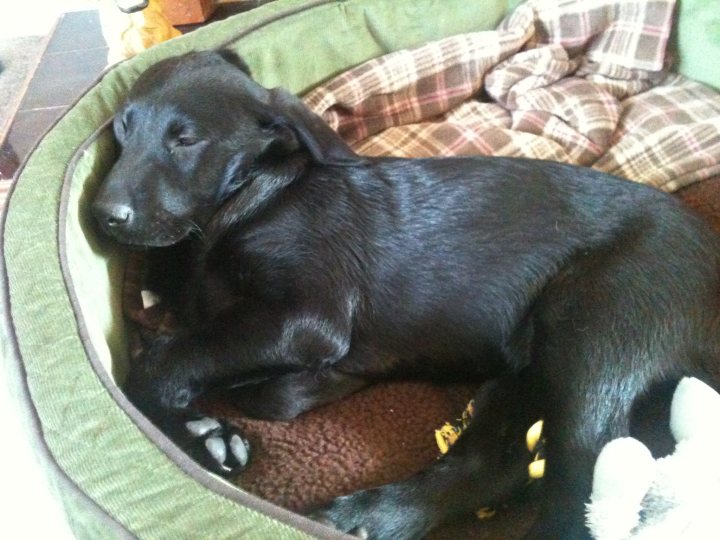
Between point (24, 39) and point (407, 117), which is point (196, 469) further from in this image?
point (24, 39)

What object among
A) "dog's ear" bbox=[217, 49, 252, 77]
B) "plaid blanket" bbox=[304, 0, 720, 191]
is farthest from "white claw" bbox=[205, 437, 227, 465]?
"plaid blanket" bbox=[304, 0, 720, 191]

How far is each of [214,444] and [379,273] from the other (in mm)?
458

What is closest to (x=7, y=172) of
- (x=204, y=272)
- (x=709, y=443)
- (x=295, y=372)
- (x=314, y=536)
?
(x=204, y=272)

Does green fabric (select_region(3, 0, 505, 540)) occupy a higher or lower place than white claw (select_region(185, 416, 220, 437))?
higher

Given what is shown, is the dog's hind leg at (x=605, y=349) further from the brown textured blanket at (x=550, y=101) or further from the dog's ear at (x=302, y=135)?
the brown textured blanket at (x=550, y=101)

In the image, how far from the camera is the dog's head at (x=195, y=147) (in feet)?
4.39

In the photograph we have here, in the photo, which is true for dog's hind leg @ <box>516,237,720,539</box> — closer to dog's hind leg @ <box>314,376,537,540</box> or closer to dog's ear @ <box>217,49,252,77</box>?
dog's hind leg @ <box>314,376,537,540</box>

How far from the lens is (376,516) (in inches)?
48.8

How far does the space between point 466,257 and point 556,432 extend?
14.8 inches

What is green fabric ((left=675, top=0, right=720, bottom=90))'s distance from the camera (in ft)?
7.12

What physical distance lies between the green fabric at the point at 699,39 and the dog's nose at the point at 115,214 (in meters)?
1.84

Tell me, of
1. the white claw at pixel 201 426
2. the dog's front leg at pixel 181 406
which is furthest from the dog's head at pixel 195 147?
the white claw at pixel 201 426

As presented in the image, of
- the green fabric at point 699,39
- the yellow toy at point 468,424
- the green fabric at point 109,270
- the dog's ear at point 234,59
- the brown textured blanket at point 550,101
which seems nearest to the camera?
the green fabric at point 109,270

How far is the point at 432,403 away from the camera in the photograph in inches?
60.2
